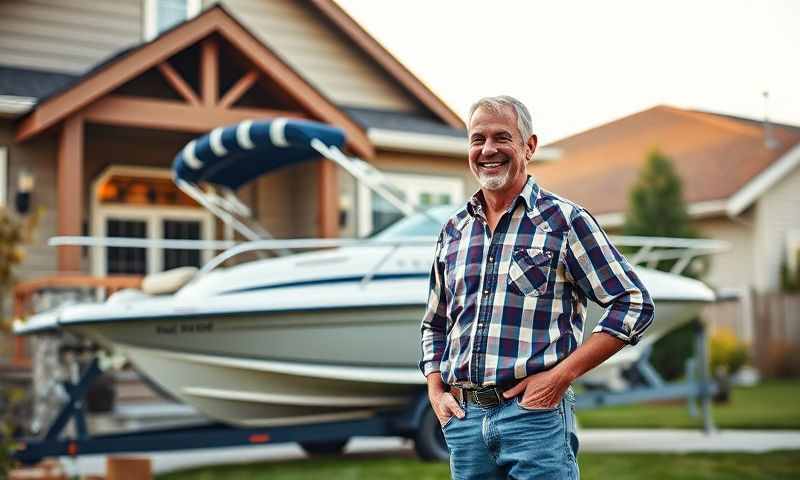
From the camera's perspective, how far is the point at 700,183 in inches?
930

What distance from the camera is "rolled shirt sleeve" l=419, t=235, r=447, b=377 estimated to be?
3.27 m

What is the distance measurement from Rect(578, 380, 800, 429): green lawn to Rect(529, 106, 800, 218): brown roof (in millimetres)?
5957

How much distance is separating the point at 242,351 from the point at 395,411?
1.51m

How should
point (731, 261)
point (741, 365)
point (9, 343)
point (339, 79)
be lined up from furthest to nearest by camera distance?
point (731, 261), point (741, 365), point (339, 79), point (9, 343)

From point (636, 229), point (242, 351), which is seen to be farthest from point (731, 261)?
point (242, 351)

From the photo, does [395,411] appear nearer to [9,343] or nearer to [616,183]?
[9,343]

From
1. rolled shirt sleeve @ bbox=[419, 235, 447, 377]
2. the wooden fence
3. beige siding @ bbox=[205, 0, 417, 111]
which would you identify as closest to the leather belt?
rolled shirt sleeve @ bbox=[419, 235, 447, 377]

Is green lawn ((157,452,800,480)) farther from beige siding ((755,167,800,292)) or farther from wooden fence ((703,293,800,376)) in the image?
beige siding ((755,167,800,292))

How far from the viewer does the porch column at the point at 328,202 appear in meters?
12.6

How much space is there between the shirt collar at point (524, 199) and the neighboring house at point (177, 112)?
872 cm

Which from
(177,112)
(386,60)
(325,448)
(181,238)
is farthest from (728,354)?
(177,112)

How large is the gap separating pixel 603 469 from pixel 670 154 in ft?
66.0

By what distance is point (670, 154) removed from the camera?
26.9 m

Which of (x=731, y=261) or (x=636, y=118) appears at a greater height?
(x=636, y=118)
